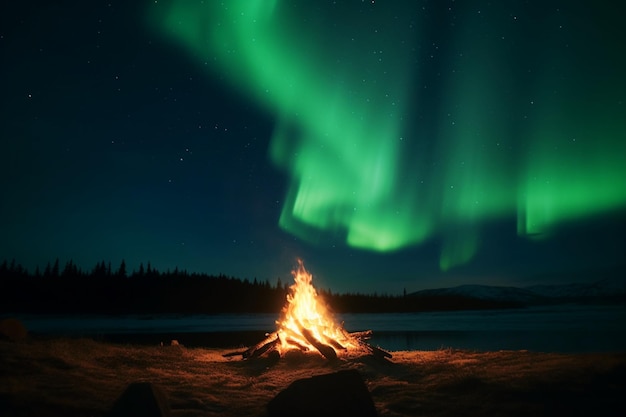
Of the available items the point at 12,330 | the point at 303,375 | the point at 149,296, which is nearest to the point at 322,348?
the point at 303,375

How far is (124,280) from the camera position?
153750 millimetres

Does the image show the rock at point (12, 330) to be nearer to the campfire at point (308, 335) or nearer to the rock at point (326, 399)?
the campfire at point (308, 335)

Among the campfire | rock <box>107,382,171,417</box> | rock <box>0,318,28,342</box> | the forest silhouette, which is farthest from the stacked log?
the forest silhouette

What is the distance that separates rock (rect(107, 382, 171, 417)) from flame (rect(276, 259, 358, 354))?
8498 millimetres

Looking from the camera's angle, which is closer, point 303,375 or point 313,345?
point 303,375

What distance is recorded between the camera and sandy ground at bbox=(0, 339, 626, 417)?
970 cm

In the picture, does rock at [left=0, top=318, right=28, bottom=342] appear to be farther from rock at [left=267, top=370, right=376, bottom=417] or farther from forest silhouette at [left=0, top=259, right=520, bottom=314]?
Answer: forest silhouette at [left=0, top=259, right=520, bottom=314]

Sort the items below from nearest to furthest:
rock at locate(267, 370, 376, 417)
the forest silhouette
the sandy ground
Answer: the sandy ground < rock at locate(267, 370, 376, 417) < the forest silhouette

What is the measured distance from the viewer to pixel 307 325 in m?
19.4

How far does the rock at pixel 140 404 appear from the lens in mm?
9016

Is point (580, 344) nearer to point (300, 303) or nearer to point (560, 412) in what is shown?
point (300, 303)

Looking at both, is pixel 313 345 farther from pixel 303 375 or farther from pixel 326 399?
pixel 326 399

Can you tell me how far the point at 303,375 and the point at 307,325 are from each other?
456cm

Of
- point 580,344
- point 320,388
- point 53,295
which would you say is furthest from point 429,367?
point 53,295
